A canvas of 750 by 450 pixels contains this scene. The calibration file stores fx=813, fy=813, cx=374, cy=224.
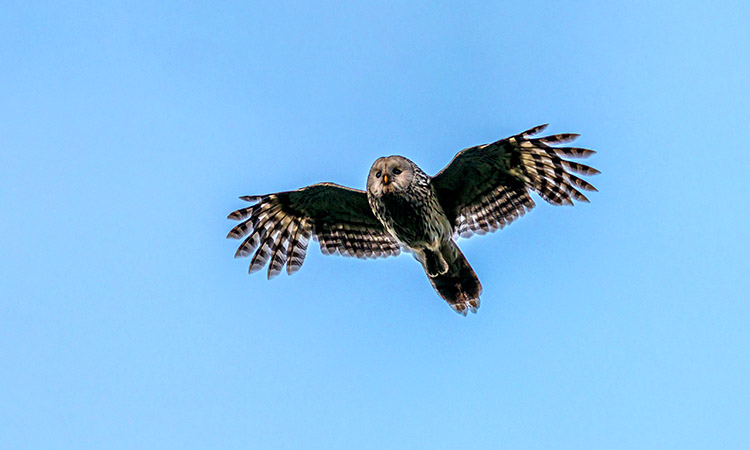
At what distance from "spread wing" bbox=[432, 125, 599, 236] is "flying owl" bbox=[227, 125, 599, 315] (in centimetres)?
1

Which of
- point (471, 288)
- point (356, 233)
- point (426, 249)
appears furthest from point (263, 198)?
point (471, 288)

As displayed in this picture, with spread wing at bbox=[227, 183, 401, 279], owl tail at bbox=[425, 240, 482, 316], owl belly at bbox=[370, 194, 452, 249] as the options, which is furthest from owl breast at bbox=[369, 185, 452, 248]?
spread wing at bbox=[227, 183, 401, 279]

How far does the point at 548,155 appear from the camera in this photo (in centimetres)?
1137

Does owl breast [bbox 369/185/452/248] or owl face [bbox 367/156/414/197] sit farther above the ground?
owl face [bbox 367/156/414/197]

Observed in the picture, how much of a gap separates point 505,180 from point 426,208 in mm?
1312

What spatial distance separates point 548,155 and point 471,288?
2263 mm

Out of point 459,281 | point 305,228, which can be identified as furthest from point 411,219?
point 305,228

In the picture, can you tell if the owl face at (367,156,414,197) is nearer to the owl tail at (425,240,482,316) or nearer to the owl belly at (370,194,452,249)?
the owl belly at (370,194,452,249)

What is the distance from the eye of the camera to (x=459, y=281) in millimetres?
12102

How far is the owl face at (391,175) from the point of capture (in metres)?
11.4

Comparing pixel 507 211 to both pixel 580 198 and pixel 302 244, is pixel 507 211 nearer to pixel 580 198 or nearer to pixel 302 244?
pixel 580 198

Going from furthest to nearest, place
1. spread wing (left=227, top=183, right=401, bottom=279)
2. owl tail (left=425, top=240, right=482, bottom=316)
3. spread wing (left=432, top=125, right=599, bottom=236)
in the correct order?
spread wing (left=227, top=183, right=401, bottom=279) → owl tail (left=425, top=240, right=482, bottom=316) → spread wing (left=432, top=125, right=599, bottom=236)

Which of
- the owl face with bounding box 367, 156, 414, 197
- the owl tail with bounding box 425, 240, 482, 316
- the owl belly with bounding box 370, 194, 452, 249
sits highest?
the owl face with bounding box 367, 156, 414, 197

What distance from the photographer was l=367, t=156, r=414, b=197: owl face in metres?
11.4
